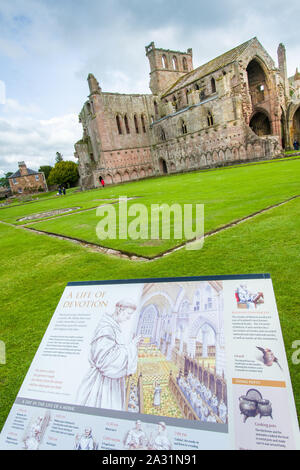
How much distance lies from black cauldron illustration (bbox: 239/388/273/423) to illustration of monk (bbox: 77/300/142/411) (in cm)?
76

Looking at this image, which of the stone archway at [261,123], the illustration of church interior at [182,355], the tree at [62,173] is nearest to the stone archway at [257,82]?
the stone archway at [261,123]

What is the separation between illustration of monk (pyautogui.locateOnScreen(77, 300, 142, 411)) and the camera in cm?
191

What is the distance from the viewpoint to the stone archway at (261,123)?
121ft

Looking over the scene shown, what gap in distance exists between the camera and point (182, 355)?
6.46 feet

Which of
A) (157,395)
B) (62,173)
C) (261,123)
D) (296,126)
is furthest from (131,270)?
(62,173)

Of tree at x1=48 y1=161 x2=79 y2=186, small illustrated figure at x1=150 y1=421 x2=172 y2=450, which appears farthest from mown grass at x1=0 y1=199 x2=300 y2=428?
tree at x1=48 y1=161 x2=79 y2=186

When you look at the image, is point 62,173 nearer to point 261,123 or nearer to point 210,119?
point 210,119

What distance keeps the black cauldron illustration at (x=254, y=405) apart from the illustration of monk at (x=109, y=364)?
2.49ft

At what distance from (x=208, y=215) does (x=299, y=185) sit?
433cm

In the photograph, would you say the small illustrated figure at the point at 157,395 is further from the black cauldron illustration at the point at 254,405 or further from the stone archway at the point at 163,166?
the stone archway at the point at 163,166

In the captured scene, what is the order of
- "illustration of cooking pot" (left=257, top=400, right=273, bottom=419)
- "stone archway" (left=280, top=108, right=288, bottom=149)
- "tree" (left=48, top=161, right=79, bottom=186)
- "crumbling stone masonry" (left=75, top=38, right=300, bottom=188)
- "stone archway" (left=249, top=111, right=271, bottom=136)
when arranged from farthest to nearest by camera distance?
"tree" (left=48, top=161, right=79, bottom=186) → "stone archway" (left=249, top=111, right=271, bottom=136) → "stone archway" (left=280, top=108, right=288, bottom=149) → "crumbling stone masonry" (left=75, top=38, right=300, bottom=188) → "illustration of cooking pot" (left=257, top=400, right=273, bottom=419)

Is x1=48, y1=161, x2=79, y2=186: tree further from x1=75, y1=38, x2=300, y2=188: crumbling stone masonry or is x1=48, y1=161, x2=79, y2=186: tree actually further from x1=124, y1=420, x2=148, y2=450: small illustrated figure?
x1=124, y1=420, x2=148, y2=450: small illustrated figure

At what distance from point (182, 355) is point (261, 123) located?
41.8m

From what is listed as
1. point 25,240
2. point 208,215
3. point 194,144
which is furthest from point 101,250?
point 194,144
